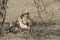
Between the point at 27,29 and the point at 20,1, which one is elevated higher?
the point at 20,1

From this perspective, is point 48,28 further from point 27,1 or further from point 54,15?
point 27,1

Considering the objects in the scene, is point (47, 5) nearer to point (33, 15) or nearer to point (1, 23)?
point (33, 15)

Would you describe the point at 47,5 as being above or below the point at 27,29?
above

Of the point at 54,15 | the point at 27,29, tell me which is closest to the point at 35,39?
the point at 27,29

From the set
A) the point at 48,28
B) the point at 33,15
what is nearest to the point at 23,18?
the point at 33,15

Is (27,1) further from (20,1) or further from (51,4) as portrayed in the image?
(51,4)

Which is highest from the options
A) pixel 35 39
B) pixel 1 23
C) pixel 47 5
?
pixel 47 5

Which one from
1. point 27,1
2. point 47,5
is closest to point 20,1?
point 27,1
